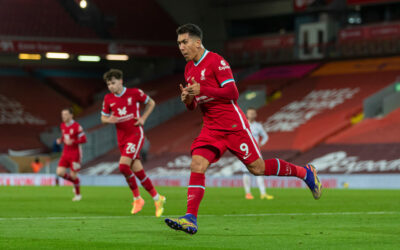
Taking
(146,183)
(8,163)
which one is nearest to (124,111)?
(146,183)

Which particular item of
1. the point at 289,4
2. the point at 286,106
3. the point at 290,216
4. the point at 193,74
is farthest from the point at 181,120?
the point at 193,74

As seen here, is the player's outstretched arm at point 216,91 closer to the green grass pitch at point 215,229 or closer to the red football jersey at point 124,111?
the green grass pitch at point 215,229

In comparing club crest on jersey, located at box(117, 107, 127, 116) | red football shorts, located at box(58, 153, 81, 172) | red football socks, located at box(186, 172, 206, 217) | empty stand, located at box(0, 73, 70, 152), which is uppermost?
club crest on jersey, located at box(117, 107, 127, 116)

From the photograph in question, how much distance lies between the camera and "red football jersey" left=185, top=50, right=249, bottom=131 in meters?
9.07

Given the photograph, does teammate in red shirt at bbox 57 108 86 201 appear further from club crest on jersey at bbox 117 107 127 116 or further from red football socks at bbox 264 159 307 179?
red football socks at bbox 264 159 307 179

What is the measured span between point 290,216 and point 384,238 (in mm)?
3694

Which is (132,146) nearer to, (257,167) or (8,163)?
(257,167)

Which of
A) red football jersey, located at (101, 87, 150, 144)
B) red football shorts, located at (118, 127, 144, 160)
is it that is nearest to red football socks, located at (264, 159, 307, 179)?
→ red football shorts, located at (118, 127, 144, 160)

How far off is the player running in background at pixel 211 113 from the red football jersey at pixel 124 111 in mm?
4623

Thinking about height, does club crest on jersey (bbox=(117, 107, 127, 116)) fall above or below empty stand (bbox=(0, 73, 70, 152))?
above

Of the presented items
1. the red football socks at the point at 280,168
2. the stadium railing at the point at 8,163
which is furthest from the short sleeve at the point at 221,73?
the stadium railing at the point at 8,163

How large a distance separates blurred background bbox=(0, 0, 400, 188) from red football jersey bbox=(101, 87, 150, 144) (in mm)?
17746

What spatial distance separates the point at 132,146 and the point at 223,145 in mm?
4880

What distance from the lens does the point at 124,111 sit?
45.4 feet
